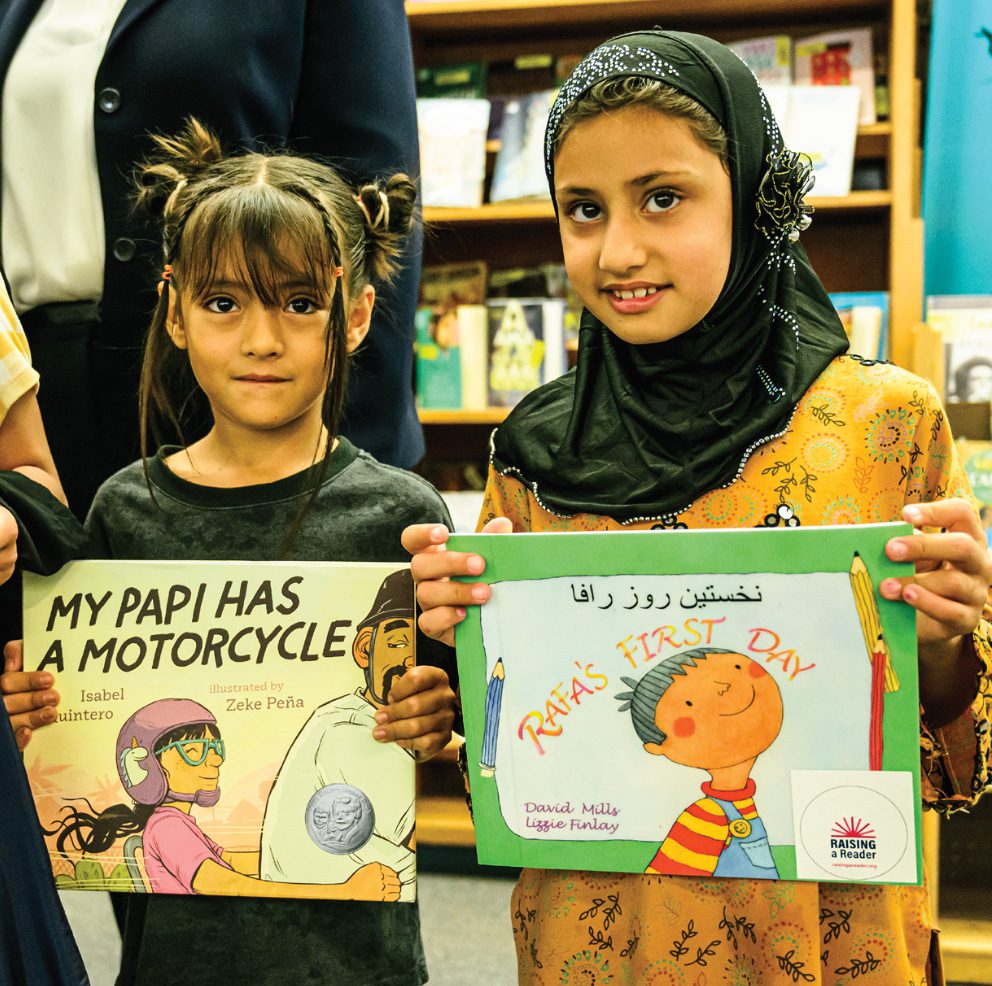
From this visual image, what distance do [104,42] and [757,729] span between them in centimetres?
122

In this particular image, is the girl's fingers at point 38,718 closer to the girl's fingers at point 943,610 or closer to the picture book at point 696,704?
the picture book at point 696,704

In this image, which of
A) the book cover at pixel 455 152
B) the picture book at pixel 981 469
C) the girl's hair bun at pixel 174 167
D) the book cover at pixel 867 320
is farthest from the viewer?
the book cover at pixel 455 152

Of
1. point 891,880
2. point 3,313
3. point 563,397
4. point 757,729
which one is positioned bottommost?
point 891,880

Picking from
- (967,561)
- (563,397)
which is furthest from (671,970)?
(563,397)

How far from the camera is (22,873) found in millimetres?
1062

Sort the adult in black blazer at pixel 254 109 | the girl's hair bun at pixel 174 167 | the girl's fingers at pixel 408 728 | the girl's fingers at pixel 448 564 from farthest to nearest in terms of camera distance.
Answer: the adult in black blazer at pixel 254 109 < the girl's hair bun at pixel 174 167 < the girl's fingers at pixel 408 728 < the girl's fingers at pixel 448 564

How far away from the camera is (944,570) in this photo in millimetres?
980

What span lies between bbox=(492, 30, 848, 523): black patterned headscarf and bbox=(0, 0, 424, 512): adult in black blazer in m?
0.45

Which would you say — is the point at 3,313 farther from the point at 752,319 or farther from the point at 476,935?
the point at 476,935

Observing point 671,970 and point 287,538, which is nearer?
point 671,970

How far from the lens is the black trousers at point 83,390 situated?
5.02 feet

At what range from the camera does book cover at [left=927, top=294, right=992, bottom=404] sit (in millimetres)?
2486

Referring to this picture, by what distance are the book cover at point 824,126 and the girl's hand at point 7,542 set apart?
7.52 feet

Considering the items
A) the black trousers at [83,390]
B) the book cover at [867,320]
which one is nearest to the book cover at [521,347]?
the book cover at [867,320]
